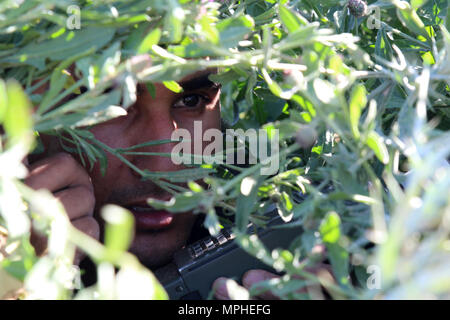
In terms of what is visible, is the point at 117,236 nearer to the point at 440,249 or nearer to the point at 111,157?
the point at 440,249

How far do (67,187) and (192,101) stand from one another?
331 mm

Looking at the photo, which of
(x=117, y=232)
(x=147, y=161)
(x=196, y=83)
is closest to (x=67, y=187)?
(x=147, y=161)

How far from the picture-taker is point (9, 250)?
1.74 feet

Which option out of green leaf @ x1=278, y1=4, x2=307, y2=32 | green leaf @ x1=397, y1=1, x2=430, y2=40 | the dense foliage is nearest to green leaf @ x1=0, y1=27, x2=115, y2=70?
the dense foliage

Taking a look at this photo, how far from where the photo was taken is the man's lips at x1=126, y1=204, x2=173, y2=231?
→ 0.94 metres

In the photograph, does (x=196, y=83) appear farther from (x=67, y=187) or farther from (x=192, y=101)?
(x=67, y=187)

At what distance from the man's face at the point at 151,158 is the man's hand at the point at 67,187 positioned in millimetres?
134

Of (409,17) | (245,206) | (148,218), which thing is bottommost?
(148,218)

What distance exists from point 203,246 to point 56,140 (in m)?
0.26

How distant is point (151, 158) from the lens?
0.88 meters

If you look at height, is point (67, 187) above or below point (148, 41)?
below
